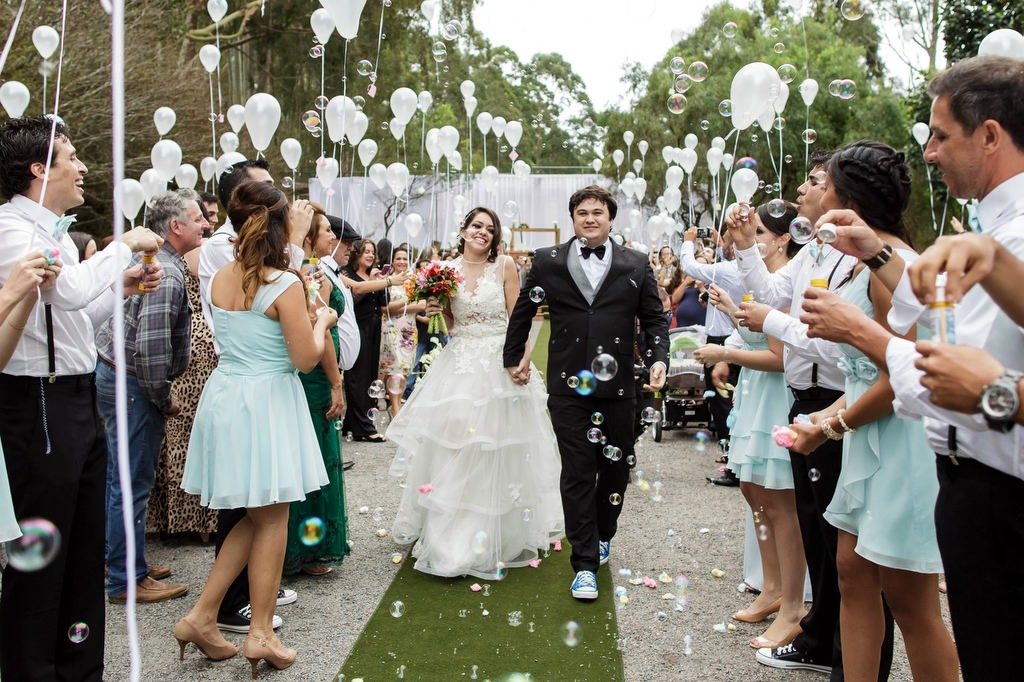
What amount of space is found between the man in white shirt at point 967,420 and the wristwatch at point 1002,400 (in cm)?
22

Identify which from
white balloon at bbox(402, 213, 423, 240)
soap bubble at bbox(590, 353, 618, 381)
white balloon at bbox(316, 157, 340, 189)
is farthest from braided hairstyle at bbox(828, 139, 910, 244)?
white balloon at bbox(402, 213, 423, 240)

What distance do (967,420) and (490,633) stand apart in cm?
290

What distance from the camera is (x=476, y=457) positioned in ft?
17.5

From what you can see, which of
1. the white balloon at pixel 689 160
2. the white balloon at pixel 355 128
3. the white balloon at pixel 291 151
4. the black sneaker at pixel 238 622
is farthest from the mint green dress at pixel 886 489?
the white balloon at pixel 689 160

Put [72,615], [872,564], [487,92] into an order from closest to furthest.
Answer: [872,564], [72,615], [487,92]

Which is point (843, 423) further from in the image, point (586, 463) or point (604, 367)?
point (586, 463)

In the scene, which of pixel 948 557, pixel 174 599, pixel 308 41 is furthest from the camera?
pixel 308 41

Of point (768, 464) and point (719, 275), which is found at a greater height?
point (719, 275)

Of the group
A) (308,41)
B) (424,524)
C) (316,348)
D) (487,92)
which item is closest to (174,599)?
(424,524)

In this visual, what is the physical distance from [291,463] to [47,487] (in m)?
1.05

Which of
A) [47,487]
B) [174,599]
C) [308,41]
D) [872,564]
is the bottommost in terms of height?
[174,599]

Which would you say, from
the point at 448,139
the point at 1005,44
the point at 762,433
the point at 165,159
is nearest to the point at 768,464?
the point at 762,433

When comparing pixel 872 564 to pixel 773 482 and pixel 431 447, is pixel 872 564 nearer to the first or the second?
pixel 773 482

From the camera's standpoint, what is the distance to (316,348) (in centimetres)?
379
